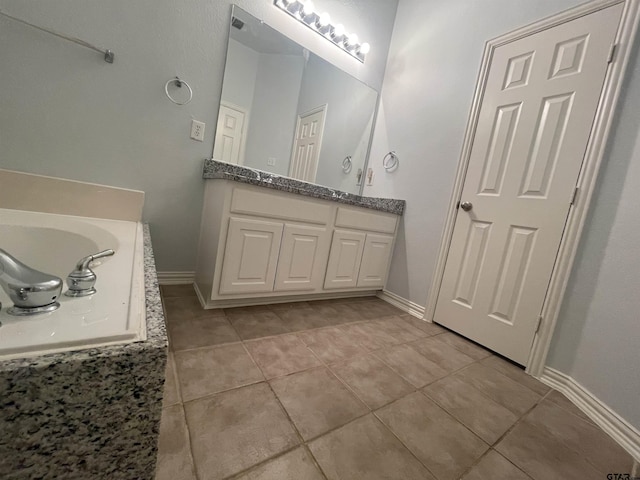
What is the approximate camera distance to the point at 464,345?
1.49 meters

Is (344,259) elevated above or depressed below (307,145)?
below

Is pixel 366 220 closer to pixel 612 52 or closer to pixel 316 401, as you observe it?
pixel 316 401

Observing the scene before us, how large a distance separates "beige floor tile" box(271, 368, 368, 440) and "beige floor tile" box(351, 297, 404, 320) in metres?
0.75

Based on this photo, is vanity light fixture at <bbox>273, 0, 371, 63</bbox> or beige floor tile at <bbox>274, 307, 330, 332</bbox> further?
vanity light fixture at <bbox>273, 0, 371, 63</bbox>

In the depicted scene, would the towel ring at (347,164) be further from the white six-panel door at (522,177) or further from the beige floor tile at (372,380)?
the beige floor tile at (372,380)

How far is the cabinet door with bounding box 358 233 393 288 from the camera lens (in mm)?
1907

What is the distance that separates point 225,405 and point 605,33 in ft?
7.22

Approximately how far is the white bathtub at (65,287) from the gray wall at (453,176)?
5.30ft

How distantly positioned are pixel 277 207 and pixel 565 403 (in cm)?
161

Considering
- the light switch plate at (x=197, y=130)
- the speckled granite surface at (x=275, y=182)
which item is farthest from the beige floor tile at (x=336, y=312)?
the light switch plate at (x=197, y=130)

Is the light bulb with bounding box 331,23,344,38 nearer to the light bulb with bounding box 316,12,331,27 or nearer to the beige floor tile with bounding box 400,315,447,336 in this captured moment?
the light bulb with bounding box 316,12,331,27

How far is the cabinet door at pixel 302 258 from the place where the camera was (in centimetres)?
153

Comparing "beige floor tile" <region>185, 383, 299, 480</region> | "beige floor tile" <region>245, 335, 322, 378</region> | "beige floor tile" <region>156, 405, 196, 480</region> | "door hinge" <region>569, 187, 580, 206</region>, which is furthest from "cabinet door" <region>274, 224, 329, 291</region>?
"door hinge" <region>569, 187, 580, 206</region>

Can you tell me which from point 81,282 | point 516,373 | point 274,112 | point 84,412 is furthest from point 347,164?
point 84,412
